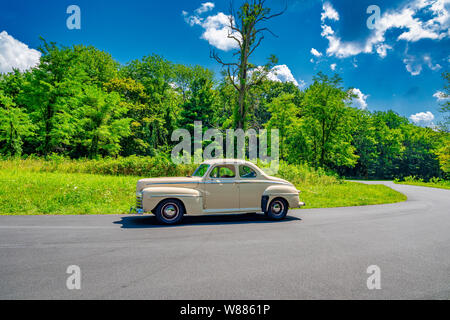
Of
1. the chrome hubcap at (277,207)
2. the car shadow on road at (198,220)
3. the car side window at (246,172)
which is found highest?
the car side window at (246,172)

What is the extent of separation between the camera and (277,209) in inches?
349

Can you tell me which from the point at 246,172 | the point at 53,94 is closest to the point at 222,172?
the point at 246,172

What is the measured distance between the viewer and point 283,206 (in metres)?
8.89

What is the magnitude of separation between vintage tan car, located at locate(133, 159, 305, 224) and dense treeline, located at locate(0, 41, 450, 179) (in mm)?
12615

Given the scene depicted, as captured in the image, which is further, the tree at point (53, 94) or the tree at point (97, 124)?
the tree at point (97, 124)

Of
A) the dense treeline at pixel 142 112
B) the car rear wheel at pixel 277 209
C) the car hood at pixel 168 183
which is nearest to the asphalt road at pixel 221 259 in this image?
the car rear wheel at pixel 277 209

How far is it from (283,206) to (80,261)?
20.0ft

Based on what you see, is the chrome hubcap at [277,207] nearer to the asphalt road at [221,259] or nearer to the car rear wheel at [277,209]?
the car rear wheel at [277,209]

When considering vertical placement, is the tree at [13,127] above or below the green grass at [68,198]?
above

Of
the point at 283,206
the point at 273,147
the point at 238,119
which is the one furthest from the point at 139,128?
the point at 283,206

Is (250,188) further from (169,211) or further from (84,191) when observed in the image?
(84,191)

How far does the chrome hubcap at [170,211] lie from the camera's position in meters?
7.84

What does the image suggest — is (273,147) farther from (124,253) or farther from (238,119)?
(124,253)
